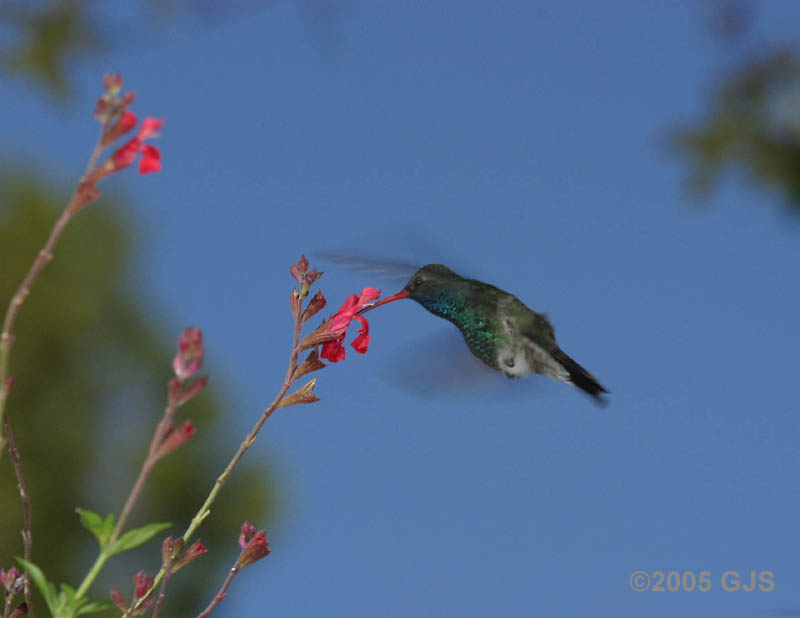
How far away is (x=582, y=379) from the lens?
119 inches

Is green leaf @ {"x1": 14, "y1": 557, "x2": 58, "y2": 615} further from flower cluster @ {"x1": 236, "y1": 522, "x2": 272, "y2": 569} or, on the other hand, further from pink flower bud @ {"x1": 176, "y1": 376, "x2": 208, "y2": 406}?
flower cluster @ {"x1": 236, "y1": 522, "x2": 272, "y2": 569}

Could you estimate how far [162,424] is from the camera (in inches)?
56.4

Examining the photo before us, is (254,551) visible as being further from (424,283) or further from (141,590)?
(424,283)

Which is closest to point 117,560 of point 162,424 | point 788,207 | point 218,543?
point 218,543

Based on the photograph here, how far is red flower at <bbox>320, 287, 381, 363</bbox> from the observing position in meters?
2.09

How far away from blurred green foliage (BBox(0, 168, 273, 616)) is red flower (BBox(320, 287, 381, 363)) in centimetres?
1361

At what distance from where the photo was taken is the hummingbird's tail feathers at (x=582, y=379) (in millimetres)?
2965

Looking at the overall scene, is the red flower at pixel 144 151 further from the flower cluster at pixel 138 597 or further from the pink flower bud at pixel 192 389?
the flower cluster at pixel 138 597

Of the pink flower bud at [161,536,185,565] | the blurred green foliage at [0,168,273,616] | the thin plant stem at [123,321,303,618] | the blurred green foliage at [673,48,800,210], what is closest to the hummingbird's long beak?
the thin plant stem at [123,321,303,618]

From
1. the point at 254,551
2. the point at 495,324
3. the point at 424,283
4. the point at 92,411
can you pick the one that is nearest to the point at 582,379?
the point at 495,324

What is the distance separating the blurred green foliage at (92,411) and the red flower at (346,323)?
13.6 m

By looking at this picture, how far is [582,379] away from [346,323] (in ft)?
3.83

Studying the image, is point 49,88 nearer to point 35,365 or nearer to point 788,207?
point 788,207

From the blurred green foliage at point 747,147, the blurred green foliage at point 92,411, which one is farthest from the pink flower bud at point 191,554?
the blurred green foliage at point 92,411
